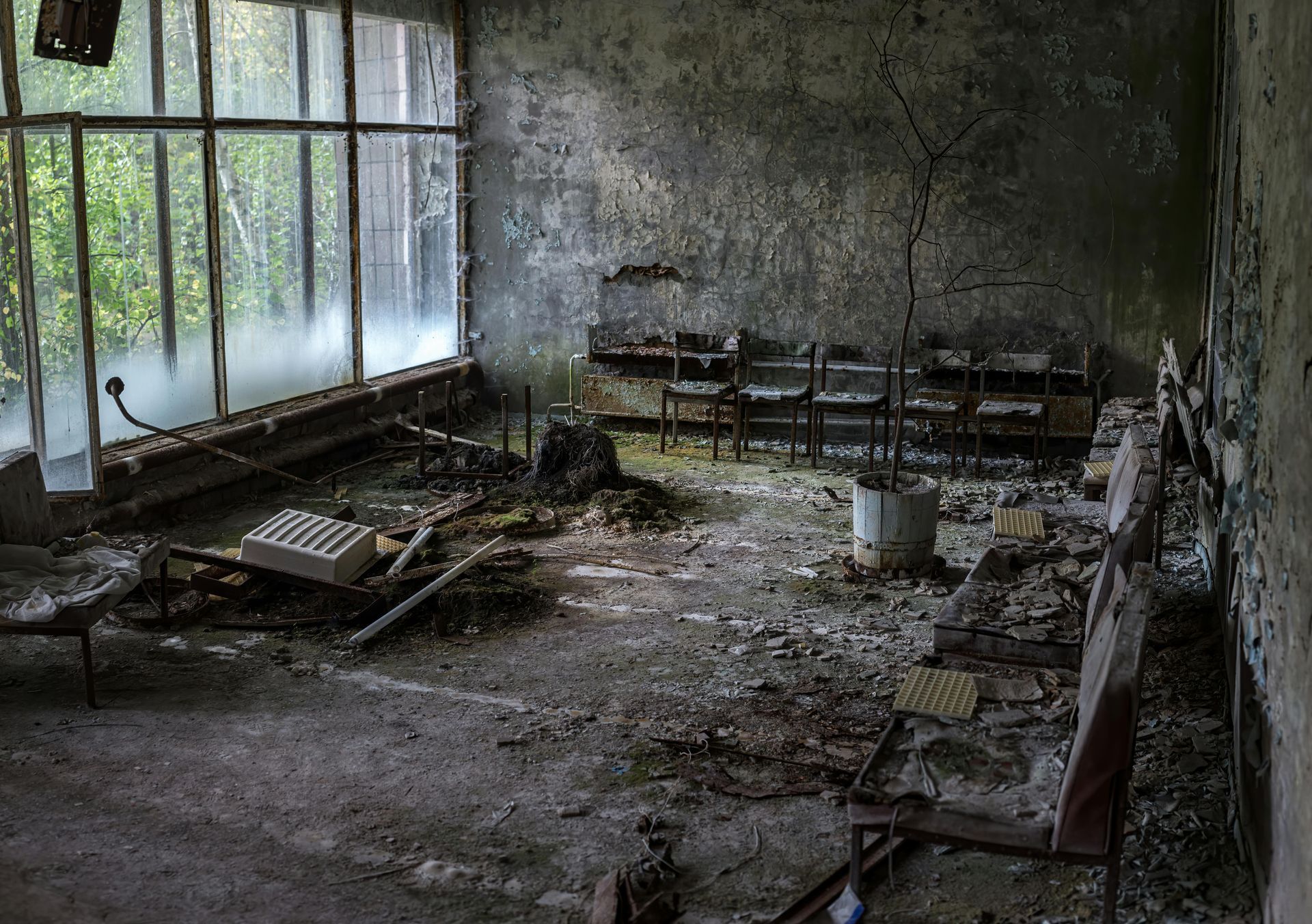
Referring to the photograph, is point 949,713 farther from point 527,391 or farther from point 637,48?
point 637,48

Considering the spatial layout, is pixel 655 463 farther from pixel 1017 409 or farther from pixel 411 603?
pixel 411 603

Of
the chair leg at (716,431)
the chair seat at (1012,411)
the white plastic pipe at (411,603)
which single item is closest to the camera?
the white plastic pipe at (411,603)

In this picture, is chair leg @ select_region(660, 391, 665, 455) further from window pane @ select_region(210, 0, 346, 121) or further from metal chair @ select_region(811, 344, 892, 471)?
window pane @ select_region(210, 0, 346, 121)

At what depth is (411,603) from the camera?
20.0 feet

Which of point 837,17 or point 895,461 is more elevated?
point 837,17

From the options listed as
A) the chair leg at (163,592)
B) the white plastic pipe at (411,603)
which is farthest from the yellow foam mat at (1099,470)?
the chair leg at (163,592)

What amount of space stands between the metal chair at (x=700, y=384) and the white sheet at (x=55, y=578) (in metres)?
5.01

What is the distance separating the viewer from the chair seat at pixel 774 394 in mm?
9609

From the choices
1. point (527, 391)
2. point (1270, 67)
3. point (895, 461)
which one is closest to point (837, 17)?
point (527, 391)

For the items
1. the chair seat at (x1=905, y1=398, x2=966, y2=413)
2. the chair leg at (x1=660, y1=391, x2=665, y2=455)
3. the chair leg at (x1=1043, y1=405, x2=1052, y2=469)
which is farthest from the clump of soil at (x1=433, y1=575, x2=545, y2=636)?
the chair leg at (x1=1043, y1=405, x2=1052, y2=469)

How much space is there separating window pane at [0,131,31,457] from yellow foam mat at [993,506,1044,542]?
5.17m

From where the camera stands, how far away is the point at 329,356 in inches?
389

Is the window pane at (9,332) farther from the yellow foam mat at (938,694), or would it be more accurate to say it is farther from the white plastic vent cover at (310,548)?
the yellow foam mat at (938,694)

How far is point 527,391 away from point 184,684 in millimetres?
3919
